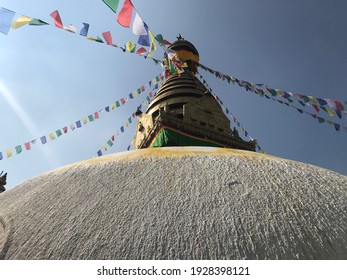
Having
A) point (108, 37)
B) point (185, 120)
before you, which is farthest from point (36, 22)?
point (185, 120)

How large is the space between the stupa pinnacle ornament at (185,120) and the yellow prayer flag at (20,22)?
7.13 m

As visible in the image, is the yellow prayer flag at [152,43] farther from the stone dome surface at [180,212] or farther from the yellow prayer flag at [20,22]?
the stone dome surface at [180,212]

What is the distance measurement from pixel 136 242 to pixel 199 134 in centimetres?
1100

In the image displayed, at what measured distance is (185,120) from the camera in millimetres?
14070

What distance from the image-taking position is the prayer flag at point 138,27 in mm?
5948

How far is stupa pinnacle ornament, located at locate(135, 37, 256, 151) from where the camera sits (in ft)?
42.1

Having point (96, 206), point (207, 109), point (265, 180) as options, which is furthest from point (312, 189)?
point (207, 109)

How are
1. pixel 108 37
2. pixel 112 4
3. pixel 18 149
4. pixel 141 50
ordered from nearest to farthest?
pixel 112 4, pixel 108 37, pixel 141 50, pixel 18 149

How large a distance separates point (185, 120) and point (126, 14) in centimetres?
884

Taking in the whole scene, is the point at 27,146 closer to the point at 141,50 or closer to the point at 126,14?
the point at 141,50

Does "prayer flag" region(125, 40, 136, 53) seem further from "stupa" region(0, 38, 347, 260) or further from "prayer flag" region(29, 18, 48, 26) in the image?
"stupa" region(0, 38, 347, 260)

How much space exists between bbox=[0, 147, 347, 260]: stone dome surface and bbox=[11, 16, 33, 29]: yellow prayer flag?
3532 millimetres

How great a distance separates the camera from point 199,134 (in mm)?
13156

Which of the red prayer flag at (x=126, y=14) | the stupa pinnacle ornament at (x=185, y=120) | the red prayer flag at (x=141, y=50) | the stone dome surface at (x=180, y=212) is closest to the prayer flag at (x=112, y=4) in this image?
the red prayer flag at (x=126, y=14)
